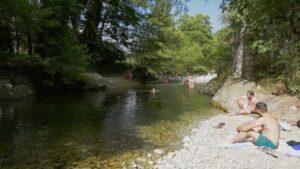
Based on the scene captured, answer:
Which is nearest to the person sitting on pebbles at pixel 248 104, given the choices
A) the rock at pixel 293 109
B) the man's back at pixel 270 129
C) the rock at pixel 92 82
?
the rock at pixel 293 109

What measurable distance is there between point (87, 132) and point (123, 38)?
3844 centimetres

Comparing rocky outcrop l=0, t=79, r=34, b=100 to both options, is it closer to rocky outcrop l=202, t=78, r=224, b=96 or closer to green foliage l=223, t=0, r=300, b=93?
rocky outcrop l=202, t=78, r=224, b=96

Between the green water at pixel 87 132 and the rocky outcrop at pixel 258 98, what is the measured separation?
3.40ft

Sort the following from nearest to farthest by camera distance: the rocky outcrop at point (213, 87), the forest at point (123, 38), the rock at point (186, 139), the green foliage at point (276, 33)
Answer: the rock at point (186, 139) → the green foliage at point (276, 33) → the forest at point (123, 38) → the rocky outcrop at point (213, 87)

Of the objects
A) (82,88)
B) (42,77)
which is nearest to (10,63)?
(42,77)

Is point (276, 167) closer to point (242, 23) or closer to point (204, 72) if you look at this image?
point (242, 23)

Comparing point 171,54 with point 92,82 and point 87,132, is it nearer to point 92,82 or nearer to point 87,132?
point 92,82

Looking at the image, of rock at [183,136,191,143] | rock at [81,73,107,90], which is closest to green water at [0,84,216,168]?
rock at [183,136,191,143]

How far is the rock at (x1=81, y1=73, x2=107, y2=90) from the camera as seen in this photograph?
37000 millimetres

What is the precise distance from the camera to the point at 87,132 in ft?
50.2

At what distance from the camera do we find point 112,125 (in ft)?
55.5

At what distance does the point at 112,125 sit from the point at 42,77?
17819 millimetres

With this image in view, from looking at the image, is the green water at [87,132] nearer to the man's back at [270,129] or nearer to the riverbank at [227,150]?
the riverbank at [227,150]

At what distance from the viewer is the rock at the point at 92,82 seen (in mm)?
37000
